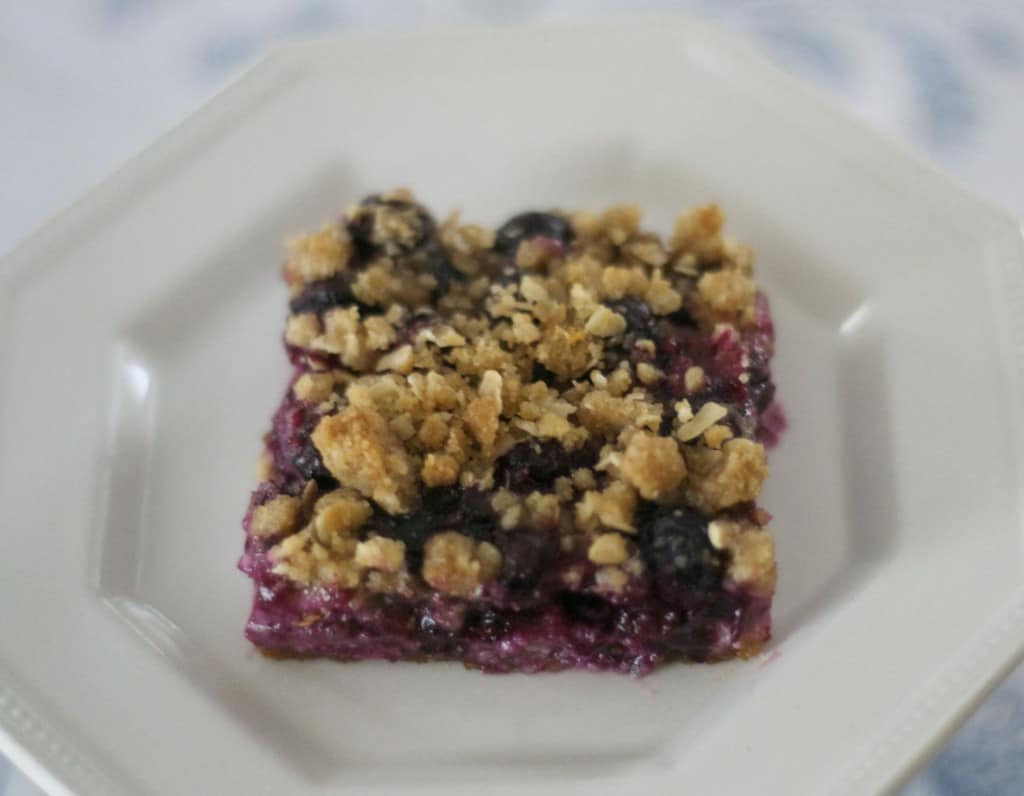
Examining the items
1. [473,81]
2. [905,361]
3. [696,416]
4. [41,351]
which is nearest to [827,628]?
[696,416]

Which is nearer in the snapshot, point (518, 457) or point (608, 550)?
point (608, 550)

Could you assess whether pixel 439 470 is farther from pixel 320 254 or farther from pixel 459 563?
pixel 320 254

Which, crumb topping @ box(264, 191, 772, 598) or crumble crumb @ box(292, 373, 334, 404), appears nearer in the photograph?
crumb topping @ box(264, 191, 772, 598)

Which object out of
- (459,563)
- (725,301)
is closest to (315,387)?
(459,563)

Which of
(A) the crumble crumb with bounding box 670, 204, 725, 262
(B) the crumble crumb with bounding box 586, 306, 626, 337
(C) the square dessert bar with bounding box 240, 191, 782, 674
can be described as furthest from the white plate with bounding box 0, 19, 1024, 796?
(B) the crumble crumb with bounding box 586, 306, 626, 337

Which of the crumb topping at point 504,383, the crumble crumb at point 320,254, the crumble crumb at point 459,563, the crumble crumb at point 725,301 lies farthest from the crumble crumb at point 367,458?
the crumble crumb at point 725,301

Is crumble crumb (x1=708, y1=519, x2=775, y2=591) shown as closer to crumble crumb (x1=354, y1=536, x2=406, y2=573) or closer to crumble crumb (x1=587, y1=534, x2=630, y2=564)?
crumble crumb (x1=587, y1=534, x2=630, y2=564)

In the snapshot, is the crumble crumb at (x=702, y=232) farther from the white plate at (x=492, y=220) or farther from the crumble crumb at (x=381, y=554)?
the crumble crumb at (x=381, y=554)
